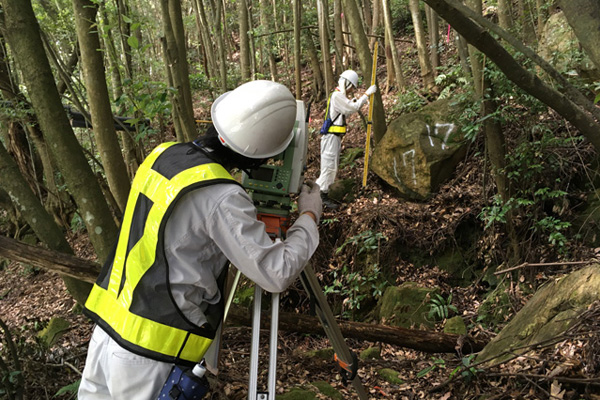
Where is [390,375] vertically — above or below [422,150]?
below

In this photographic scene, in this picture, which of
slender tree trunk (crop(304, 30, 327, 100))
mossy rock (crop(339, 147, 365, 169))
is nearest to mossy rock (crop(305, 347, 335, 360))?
mossy rock (crop(339, 147, 365, 169))

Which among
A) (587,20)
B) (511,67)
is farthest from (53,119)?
(587,20)

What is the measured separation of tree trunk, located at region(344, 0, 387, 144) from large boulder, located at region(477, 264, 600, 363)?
472 centimetres

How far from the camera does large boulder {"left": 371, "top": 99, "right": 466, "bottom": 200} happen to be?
245 inches

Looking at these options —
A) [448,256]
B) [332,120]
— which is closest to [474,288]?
[448,256]

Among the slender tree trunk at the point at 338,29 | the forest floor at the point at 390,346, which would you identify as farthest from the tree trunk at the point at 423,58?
the forest floor at the point at 390,346

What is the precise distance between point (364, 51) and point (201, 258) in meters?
6.22

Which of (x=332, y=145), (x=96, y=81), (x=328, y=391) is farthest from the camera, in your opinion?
(x=332, y=145)

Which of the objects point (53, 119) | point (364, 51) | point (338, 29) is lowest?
point (53, 119)

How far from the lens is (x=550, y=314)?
267 centimetres

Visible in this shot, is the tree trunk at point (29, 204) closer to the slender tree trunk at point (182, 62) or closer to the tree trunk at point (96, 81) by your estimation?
the tree trunk at point (96, 81)

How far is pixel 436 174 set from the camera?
6.23 m

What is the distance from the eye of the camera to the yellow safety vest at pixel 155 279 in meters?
1.58

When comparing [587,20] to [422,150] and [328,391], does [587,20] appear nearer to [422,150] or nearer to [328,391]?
[328,391]
